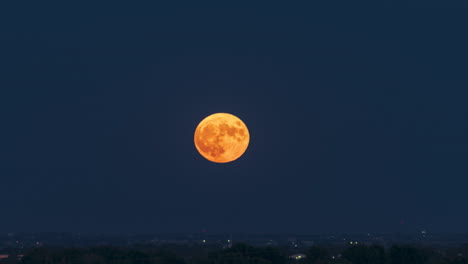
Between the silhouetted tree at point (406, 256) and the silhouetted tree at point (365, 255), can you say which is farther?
the silhouetted tree at point (406, 256)

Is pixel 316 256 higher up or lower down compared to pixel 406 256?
higher up

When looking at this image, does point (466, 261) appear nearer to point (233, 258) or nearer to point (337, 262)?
point (337, 262)

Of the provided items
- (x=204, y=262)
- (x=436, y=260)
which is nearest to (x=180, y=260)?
(x=204, y=262)

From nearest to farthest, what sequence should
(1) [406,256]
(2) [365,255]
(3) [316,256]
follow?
(2) [365,255]
(1) [406,256]
(3) [316,256]

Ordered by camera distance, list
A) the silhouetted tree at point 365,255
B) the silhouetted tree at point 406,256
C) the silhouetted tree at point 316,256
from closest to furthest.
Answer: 1. the silhouetted tree at point 365,255
2. the silhouetted tree at point 406,256
3. the silhouetted tree at point 316,256

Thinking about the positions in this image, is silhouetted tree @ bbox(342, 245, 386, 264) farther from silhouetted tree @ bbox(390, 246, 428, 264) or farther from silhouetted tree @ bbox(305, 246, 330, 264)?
silhouetted tree @ bbox(305, 246, 330, 264)

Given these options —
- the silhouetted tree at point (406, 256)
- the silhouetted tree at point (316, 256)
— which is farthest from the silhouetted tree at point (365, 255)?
the silhouetted tree at point (316, 256)

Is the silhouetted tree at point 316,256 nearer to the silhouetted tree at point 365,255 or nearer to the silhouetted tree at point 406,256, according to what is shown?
the silhouetted tree at point 365,255

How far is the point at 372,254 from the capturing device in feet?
318

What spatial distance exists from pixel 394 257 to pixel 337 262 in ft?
40.5

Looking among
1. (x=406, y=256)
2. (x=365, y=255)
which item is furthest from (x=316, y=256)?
(x=406, y=256)

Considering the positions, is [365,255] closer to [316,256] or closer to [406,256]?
[406,256]

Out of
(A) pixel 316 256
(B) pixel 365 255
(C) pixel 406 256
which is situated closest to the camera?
(B) pixel 365 255

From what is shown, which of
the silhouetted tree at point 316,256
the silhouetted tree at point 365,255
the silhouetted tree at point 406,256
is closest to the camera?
the silhouetted tree at point 365,255
